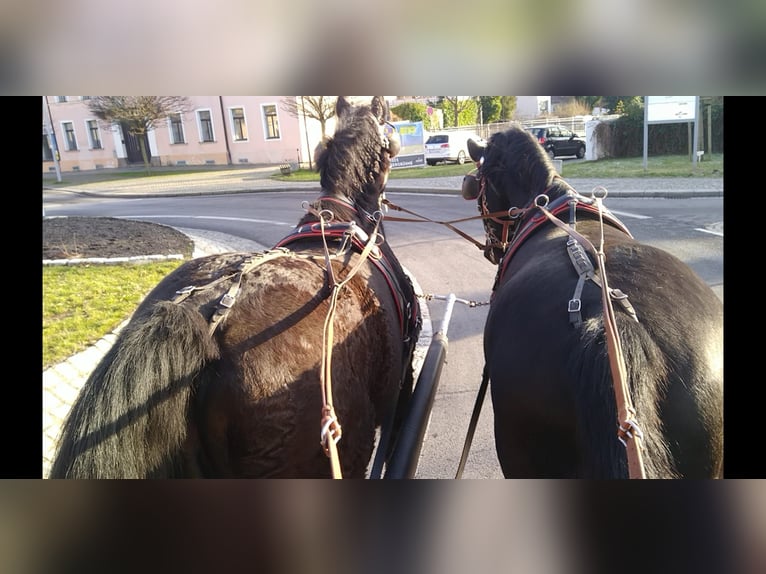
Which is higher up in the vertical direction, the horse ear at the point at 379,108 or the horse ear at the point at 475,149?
the horse ear at the point at 379,108

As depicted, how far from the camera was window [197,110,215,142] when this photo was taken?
6.60 feet

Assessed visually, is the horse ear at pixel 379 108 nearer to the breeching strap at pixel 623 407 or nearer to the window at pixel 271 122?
the window at pixel 271 122

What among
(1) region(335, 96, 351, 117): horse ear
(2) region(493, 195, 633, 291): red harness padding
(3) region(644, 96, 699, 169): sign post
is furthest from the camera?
(1) region(335, 96, 351, 117): horse ear

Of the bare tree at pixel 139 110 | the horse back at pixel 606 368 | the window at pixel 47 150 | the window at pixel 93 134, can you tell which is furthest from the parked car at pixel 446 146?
the window at pixel 47 150

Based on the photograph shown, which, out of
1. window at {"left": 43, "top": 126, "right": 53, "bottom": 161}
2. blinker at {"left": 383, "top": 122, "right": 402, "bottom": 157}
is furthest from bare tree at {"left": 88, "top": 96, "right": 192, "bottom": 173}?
blinker at {"left": 383, "top": 122, "right": 402, "bottom": 157}

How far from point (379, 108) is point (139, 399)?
1.51m

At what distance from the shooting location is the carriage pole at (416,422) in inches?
69.1

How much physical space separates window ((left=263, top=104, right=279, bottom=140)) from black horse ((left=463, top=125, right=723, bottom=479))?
1166 mm

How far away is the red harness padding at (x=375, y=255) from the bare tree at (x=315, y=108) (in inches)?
Answer: 20.0

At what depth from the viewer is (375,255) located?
192 cm

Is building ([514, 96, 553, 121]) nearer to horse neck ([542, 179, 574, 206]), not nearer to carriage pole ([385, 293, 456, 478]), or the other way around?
horse neck ([542, 179, 574, 206])

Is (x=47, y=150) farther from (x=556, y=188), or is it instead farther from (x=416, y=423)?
(x=556, y=188)

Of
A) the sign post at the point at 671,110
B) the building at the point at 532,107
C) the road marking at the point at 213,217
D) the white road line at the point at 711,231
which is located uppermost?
the building at the point at 532,107
